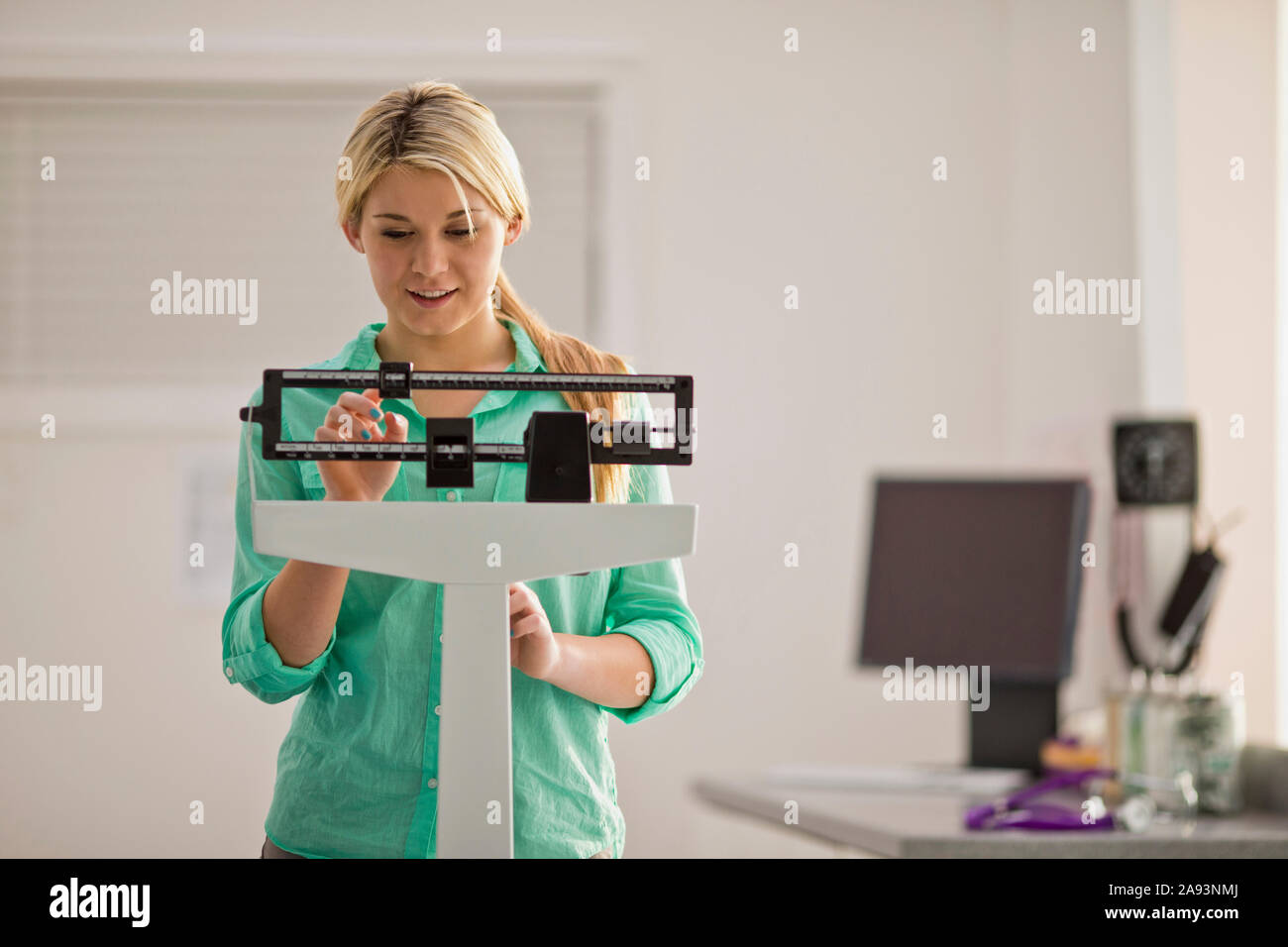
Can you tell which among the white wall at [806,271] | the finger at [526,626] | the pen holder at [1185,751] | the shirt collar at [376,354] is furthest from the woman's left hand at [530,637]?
the white wall at [806,271]

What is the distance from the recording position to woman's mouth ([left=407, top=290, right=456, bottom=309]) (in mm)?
894

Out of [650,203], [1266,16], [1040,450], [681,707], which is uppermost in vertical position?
[1266,16]

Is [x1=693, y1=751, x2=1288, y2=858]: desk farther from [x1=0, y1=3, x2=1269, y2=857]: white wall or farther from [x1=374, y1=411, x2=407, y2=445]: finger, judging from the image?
[x1=374, y1=411, x2=407, y2=445]: finger

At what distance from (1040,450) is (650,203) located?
1.05m

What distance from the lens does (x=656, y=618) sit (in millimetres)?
918

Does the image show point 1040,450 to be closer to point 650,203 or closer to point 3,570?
point 650,203

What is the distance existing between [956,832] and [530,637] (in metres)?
1.06

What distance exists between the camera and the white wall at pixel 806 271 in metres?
2.59

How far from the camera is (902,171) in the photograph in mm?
2824

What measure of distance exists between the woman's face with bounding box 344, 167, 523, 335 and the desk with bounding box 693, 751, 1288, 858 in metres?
1.03

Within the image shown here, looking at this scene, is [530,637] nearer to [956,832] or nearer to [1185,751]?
[956,832]

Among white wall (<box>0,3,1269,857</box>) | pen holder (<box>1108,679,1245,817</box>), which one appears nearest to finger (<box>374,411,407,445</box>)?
pen holder (<box>1108,679,1245,817</box>)

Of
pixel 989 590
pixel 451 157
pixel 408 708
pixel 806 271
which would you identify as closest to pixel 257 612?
pixel 408 708
